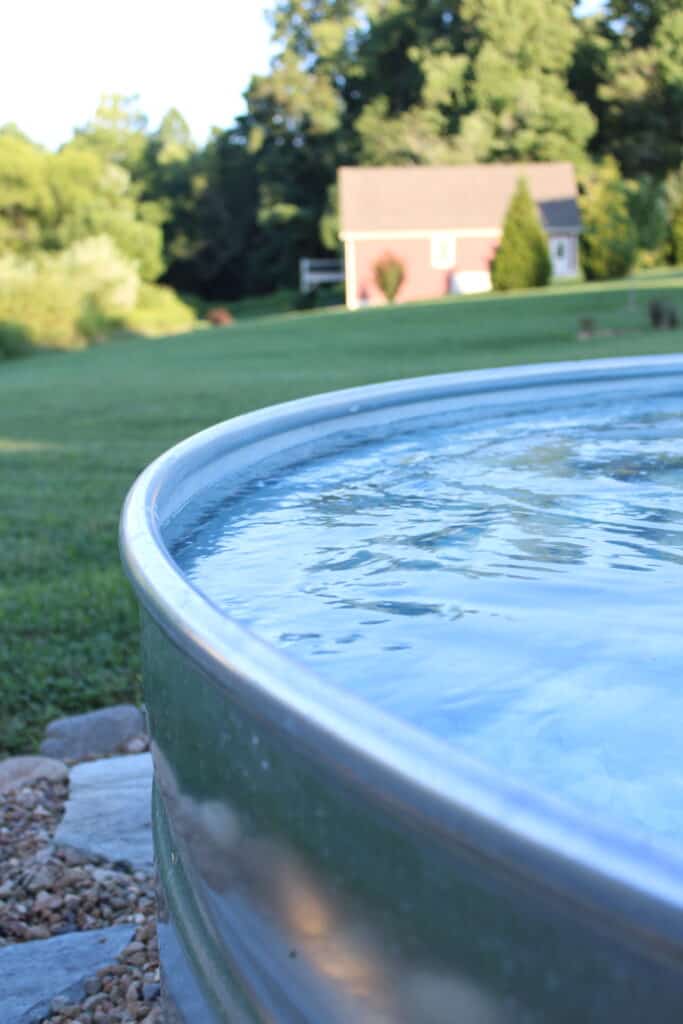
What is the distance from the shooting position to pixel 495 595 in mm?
1903

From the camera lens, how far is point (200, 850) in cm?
124

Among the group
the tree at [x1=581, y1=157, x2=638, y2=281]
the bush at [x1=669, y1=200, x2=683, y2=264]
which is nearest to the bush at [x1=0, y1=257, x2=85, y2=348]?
the tree at [x1=581, y1=157, x2=638, y2=281]

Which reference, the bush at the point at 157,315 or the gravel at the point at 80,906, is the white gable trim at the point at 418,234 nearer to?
the bush at the point at 157,315

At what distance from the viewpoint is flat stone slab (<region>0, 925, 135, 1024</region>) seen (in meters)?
2.17

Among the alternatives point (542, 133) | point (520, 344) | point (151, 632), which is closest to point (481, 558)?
point (151, 632)

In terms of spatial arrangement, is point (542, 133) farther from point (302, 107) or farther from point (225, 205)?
point (225, 205)

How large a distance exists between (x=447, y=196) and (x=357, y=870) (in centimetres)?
3851

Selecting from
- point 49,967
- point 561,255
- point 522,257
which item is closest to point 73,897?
point 49,967

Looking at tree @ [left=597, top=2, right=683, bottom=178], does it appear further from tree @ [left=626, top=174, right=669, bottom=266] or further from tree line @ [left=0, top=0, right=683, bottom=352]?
tree @ [left=626, top=174, right=669, bottom=266]

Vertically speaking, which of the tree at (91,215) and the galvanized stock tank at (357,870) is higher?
the tree at (91,215)

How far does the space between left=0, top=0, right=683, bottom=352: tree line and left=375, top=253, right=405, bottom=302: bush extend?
5980mm

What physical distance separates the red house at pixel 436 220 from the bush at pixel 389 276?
478 millimetres

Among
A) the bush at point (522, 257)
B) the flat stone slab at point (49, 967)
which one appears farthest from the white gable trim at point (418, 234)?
the flat stone slab at point (49, 967)

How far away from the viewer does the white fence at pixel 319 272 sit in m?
43.2
